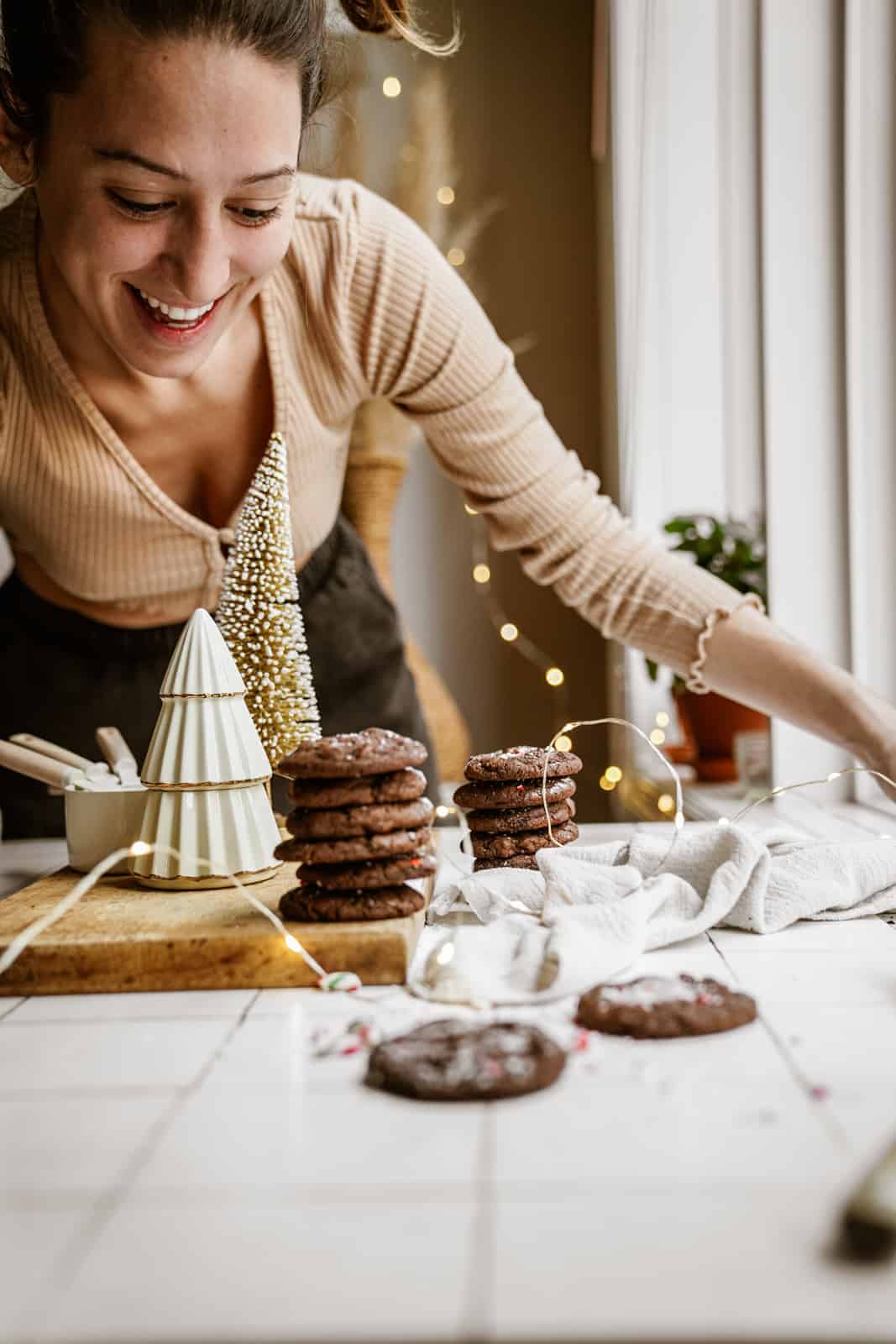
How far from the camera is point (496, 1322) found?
1.44ft

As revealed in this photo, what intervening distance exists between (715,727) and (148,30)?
147 cm

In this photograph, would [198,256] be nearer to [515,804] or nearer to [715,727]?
[515,804]

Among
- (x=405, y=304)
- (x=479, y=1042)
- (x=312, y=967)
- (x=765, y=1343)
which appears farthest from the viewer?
(x=405, y=304)

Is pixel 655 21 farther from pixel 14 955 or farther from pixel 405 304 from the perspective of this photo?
pixel 14 955

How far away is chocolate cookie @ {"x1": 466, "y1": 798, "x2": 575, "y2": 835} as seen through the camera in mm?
1081

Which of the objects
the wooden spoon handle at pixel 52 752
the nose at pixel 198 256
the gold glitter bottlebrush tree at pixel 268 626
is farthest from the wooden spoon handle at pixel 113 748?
the nose at pixel 198 256

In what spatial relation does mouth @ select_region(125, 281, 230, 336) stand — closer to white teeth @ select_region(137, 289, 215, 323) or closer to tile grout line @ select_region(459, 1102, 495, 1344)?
white teeth @ select_region(137, 289, 215, 323)

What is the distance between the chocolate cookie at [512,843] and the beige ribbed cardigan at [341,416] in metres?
0.41

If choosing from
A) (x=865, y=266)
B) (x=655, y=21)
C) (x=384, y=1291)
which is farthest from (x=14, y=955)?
(x=655, y=21)

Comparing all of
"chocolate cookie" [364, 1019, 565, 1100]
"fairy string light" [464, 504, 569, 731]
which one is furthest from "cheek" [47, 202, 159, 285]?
"fairy string light" [464, 504, 569, 731]

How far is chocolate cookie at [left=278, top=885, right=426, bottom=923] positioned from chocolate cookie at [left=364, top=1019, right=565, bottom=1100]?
0.20 m

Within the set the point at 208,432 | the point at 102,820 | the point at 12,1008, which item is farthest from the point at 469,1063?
the point at 208,432

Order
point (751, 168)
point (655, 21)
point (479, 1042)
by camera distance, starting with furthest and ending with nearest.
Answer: point (655, 21) → point (751, 168) → point (479, 1042)

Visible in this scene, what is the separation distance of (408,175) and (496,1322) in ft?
9.87
